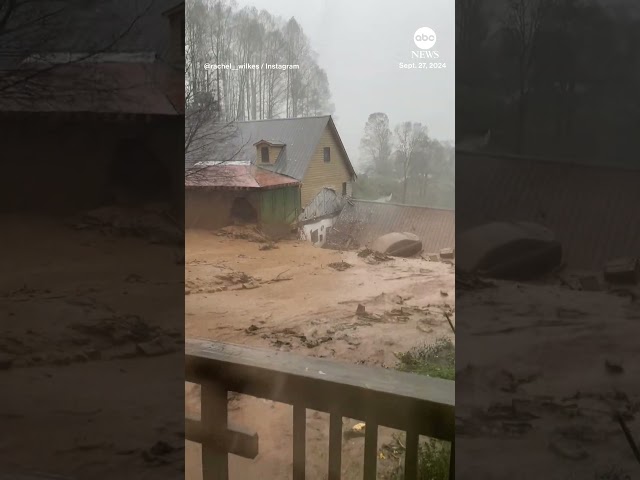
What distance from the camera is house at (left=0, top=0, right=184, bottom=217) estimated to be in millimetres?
1439

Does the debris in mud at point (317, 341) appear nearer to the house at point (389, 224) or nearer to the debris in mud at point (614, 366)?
the house at point (389, 224)

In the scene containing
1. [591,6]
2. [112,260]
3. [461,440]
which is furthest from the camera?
[112,260]

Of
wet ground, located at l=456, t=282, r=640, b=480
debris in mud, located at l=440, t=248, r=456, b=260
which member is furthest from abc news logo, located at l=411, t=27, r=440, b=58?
wet ground, located at l=456, t=282, r=640, b=480

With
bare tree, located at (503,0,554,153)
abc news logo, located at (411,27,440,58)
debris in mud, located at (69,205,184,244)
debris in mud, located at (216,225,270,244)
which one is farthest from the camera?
debris in mud, located at (216,225,270,244)

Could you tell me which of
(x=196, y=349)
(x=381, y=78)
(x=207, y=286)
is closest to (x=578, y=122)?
(x=381, y=78)

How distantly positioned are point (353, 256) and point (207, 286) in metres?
0.42

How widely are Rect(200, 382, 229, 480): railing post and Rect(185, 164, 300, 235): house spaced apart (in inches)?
18.2

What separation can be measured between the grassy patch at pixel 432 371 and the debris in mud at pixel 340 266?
0.87 feet

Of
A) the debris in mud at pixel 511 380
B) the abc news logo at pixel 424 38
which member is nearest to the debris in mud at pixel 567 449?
the debris in mud at pixel 511 380

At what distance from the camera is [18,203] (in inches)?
59.1

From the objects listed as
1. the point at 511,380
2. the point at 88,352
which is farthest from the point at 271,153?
the point at 511,380

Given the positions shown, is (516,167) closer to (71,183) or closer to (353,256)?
(353,256)

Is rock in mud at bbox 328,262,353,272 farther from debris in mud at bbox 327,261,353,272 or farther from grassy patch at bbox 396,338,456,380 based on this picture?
grassy patch at bbox 396,338,456,380

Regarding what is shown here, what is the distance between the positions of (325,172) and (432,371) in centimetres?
60
